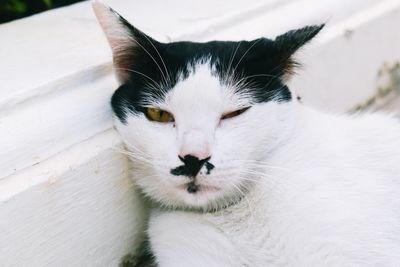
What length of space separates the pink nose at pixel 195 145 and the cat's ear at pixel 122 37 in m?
0.21

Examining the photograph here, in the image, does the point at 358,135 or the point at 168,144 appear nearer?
the point at 168,144

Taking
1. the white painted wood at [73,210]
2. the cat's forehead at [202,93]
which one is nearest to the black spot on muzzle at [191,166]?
the cat's forehead at [202,93]

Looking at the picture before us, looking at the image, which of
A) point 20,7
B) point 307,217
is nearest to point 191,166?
point 307,217

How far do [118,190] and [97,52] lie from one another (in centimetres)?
34

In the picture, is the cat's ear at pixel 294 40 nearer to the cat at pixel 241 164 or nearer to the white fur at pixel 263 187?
the cat at pixel 241 164

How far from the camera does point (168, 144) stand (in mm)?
1018

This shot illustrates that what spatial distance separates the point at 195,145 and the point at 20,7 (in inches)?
40.4

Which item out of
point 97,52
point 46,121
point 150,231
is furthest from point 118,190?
point 97,52

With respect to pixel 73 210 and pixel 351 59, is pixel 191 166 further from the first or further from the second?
pixel 351 59

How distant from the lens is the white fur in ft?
3.35

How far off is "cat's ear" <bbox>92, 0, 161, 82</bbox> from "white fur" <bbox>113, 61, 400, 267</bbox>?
0.37ft

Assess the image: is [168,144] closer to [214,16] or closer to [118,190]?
[118,190]

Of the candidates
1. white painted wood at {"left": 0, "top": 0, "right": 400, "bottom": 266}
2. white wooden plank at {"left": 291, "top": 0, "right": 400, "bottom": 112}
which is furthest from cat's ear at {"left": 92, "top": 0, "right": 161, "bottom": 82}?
white wooden plank at {"left": 291, "top": 0, "right": 400, "bottom": 112}

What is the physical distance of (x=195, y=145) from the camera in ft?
3.16
